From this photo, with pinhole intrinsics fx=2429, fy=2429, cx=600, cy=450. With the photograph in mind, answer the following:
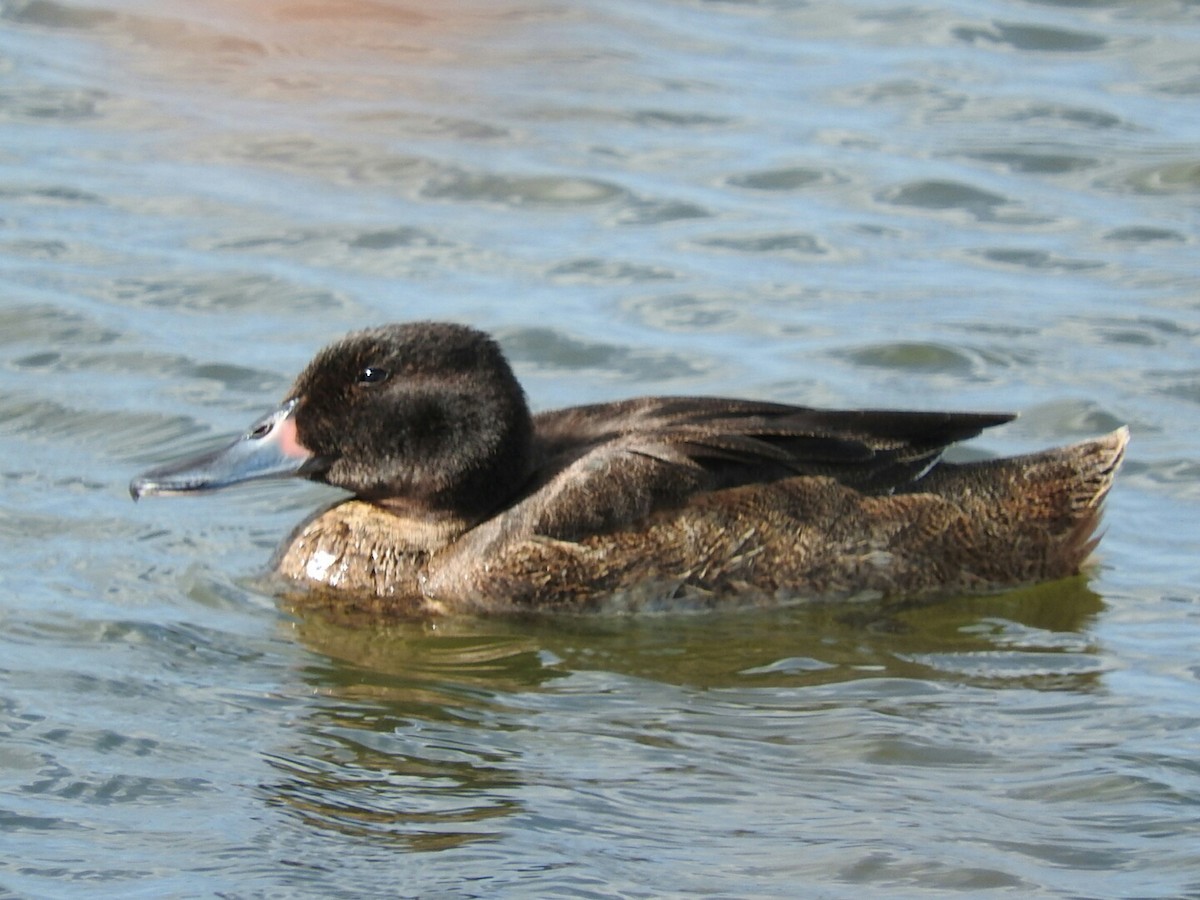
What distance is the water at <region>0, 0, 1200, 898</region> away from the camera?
6070mm

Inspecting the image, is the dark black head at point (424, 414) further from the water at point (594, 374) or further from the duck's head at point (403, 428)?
the water at point (594, 374)

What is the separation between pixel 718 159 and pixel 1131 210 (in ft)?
7.35

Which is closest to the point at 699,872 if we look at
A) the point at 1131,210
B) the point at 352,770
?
the point at 352,770

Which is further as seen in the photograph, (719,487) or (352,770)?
(719,487)

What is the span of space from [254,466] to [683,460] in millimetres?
1496

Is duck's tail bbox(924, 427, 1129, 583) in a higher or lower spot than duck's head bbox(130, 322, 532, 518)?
lower

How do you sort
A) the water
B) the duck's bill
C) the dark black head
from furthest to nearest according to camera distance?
the duck's bill, the dark black head, the water

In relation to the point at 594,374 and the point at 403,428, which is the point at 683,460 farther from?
the point at 594,374

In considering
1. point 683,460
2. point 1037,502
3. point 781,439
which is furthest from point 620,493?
point 1037,502

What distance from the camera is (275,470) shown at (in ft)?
27.3

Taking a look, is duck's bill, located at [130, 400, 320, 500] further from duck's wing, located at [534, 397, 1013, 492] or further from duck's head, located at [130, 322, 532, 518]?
duck's wing, located at [534, 397, 1013, 492]

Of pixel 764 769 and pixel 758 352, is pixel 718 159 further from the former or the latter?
pixel 764 769

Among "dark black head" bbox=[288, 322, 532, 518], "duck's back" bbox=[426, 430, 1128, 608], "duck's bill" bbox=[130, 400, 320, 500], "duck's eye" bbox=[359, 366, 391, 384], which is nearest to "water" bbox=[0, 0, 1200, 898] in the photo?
"duck's back" bbox=[426, 430, 1128, 608]

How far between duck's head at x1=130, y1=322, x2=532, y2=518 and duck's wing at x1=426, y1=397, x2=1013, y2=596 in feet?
0.55
